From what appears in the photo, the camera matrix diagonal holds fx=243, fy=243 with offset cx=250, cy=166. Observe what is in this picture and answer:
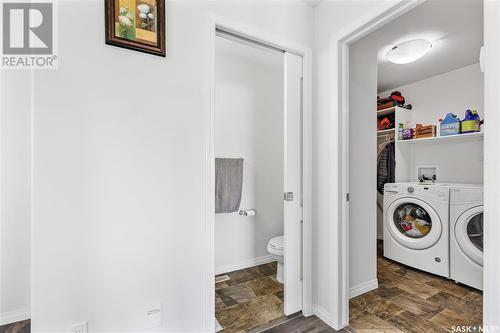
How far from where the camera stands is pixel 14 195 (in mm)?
1805

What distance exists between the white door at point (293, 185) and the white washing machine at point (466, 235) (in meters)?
1.72

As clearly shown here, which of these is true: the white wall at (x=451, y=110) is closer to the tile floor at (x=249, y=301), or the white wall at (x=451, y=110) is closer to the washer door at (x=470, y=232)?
the washer door at (x=470, y=232)

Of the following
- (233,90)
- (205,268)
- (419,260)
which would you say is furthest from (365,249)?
(233,90)

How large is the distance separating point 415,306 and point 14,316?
10.3 feet

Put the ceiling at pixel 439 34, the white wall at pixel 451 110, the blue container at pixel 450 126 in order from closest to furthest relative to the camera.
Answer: the ceiling at pixel 439 34
the blue container at pixel 450 126
the white wall at pixel 451 110

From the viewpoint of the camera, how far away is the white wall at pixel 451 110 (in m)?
2.87

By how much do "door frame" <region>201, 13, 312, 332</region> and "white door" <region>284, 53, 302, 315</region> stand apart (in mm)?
38

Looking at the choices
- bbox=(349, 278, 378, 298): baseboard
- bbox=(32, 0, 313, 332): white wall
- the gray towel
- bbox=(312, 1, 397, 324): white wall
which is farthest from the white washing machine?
bbox=(32, 0, 313, 332): white wall

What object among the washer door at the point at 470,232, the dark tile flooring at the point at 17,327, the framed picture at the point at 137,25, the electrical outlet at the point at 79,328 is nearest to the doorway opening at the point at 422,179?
the washer door at the point at 470,232

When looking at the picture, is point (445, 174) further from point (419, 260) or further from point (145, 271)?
point (145, 271)

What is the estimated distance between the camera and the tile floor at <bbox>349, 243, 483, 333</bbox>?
1.79m

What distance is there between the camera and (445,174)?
10.2ft

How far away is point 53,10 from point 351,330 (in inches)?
101

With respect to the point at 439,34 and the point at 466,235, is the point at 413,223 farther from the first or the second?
the point at 439,34
